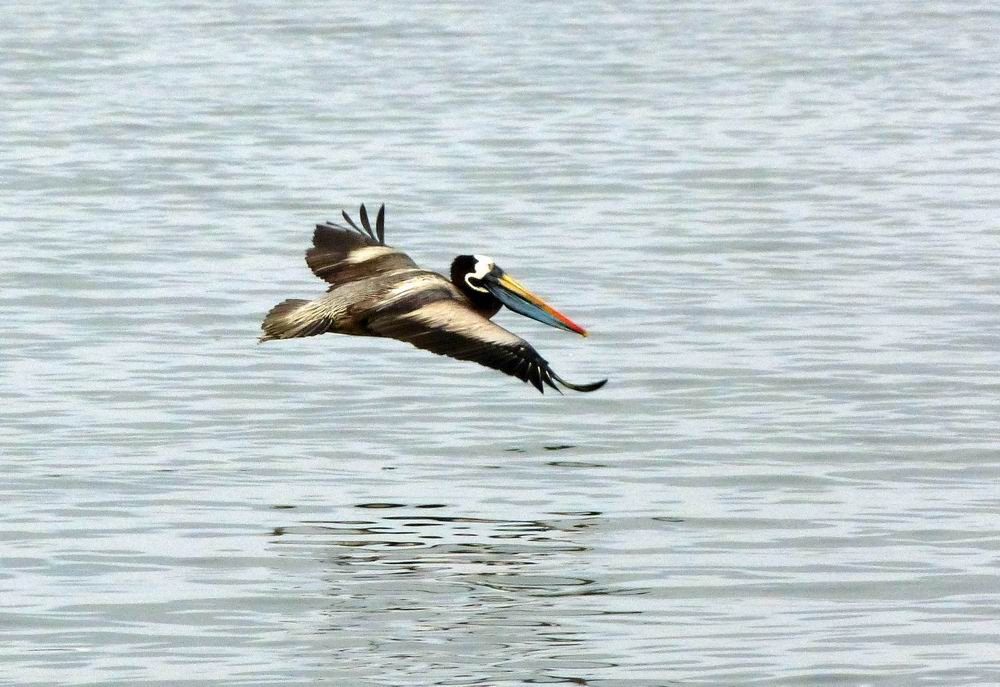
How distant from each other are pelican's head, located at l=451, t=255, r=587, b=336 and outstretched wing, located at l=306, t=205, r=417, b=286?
0.41 metres

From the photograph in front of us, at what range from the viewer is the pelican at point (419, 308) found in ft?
34.7

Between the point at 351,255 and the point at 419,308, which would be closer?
the point at 419,308

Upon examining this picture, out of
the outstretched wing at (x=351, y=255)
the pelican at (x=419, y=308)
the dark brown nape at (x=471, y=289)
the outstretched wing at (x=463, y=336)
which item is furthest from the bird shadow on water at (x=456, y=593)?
the outstretched wing at (x=351, y=255)

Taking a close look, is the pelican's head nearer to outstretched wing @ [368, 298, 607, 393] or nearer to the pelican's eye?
the pelican's eye

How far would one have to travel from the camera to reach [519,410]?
484 inches

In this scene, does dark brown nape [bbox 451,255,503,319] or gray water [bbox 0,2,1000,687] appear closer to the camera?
gray water [bbox 0,2,1000,687]

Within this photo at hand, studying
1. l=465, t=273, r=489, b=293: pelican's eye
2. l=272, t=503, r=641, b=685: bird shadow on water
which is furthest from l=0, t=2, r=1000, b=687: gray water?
l=465, t=273, r=489, b=293: pelican's eye

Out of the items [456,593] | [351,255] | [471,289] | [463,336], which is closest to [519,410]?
[471,289]

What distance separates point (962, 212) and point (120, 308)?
309 inches

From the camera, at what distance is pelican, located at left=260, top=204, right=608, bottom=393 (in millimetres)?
10586

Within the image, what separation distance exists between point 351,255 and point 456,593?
3.84 meters

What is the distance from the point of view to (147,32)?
3638cm

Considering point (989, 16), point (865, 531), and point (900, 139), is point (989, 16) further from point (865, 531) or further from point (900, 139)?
point (865, 531)

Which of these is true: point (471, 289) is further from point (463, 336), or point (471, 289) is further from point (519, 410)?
point (463, 336)
